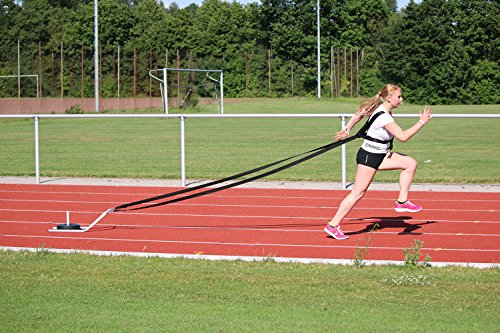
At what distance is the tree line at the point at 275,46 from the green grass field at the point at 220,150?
35.0 m

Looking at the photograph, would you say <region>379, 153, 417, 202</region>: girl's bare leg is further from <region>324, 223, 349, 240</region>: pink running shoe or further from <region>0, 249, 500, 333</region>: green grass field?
<region>0, 249, 500, 333</region>: green grass field

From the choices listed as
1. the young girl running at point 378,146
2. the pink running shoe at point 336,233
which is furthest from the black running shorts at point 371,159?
the pink running shoe at point 336,233

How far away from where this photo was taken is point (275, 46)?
288ft

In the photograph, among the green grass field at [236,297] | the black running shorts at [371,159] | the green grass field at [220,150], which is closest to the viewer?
the green grass field at [236,297]

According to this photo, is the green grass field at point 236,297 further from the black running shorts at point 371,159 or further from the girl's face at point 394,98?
the girl's face at point 394,98

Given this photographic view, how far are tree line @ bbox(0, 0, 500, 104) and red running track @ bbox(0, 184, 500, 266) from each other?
2228 inches

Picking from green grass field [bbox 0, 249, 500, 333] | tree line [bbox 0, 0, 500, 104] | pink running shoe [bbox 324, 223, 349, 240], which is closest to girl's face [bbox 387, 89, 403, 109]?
pink running shoe [bbox 324, 223, 349, 240]

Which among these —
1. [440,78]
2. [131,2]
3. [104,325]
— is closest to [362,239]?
[104,325]

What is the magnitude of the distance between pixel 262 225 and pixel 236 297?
13.8 feet

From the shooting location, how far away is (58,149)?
85.9ft

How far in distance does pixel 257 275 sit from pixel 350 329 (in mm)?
1951

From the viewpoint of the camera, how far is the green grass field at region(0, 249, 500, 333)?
20.6ft

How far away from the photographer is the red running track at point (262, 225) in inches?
375

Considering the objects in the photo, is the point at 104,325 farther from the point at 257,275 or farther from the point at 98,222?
the point at 98,222
